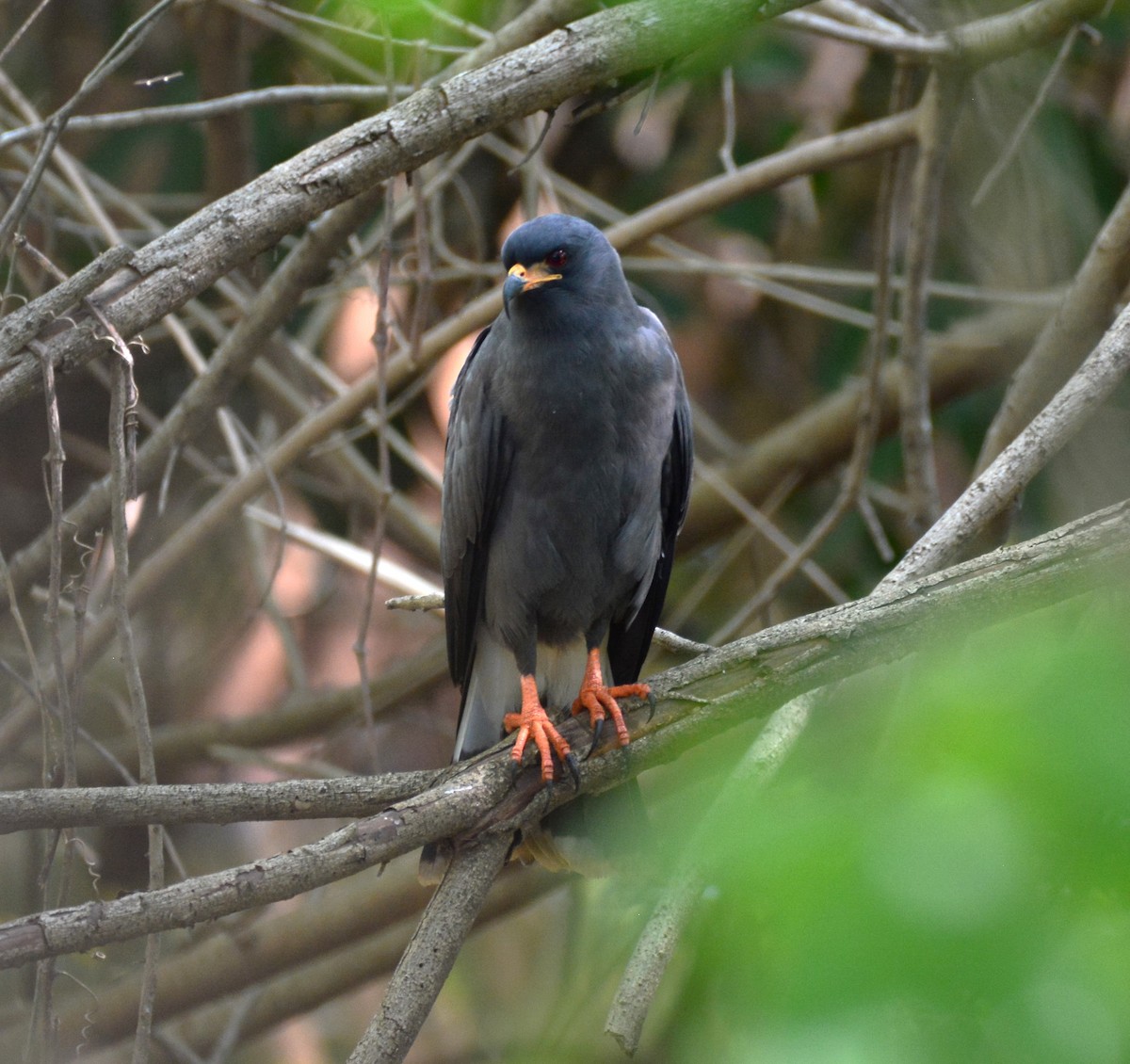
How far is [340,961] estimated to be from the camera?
208 inches

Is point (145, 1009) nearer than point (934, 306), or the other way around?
point (145, 1009)

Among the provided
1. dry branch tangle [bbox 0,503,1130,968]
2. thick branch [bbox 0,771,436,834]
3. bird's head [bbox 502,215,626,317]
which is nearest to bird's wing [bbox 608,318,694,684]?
bird's head [bbox 502,215,626,317]

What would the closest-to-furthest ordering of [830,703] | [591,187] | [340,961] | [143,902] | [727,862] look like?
1. [727,862]
2. [143,902]
3. [830,703]
4. [340,961]
5. [591,187]

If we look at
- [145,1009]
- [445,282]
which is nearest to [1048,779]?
[145,1009]

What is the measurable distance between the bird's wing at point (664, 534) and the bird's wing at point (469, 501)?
20.2 inches

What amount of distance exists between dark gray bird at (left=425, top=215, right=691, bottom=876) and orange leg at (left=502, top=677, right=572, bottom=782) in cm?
3

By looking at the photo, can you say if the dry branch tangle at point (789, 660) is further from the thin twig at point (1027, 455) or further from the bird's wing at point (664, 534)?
the bird's wing at point (664, 534)

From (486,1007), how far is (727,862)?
7414mm

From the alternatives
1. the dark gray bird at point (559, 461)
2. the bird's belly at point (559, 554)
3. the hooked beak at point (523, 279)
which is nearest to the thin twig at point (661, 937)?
the dark gray bird at point (559, 461)

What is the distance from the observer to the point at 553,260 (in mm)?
3617

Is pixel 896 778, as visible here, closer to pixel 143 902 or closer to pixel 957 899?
pixel 957 899

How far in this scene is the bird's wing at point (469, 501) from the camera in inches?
144

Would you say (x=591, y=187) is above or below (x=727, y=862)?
above

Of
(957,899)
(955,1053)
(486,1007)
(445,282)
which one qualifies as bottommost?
(486,1007)
